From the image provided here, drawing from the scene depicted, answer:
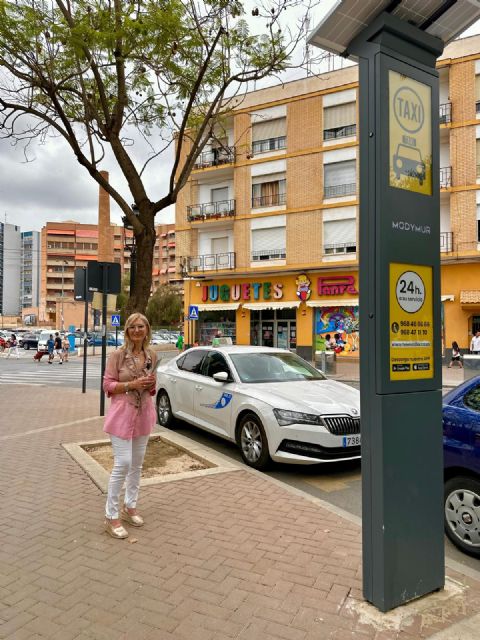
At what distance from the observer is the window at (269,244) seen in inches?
1125

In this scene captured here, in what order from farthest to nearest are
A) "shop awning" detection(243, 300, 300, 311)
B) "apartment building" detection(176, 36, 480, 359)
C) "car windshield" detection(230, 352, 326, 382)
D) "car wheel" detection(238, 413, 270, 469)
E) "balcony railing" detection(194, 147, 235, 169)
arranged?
"balcony railing" detection(194, 147, 235, 169) → "shop awning" detection(243, 300, 300, 311) → "apartment building" detection(176, 36, 480, 359) → "car windshield" detection(230, 352, 326, 382) → "car wheel" detection(238, 413, 270, 469)

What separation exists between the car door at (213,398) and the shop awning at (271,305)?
67.4 ft

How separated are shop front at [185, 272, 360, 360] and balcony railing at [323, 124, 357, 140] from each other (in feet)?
24.7

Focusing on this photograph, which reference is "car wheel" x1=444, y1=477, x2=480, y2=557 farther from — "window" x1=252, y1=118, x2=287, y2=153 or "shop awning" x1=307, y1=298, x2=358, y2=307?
"window" x1=252, y1=118, x2=287, y2=153

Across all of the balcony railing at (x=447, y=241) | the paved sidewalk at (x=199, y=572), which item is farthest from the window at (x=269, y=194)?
the paved sidewalk at (x=199, y=572)

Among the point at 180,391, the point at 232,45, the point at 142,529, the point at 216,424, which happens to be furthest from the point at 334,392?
the point at 232,45

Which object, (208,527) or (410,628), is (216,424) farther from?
(410,628)

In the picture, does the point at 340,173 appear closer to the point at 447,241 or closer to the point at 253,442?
the point at 447,241

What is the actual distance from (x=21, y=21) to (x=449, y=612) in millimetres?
7955

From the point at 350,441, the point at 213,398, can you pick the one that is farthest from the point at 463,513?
the point at 213,398

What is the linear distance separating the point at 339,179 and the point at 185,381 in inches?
864

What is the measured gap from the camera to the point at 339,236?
26703 mm

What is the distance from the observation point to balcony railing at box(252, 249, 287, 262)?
2854 centimetres

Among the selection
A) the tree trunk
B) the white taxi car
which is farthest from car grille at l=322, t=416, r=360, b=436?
the tree trunk
